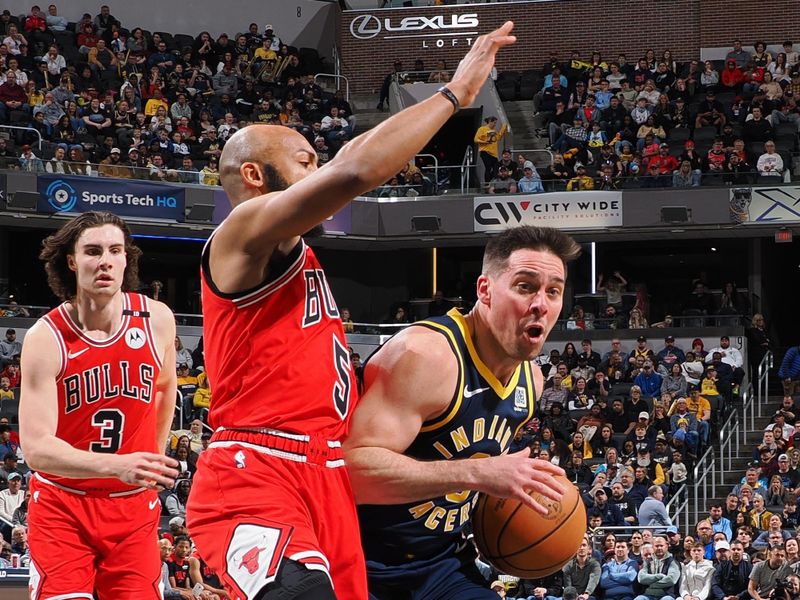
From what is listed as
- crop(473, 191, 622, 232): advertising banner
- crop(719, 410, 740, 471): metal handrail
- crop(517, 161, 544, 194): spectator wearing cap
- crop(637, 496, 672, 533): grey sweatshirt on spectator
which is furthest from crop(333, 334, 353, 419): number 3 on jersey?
crop(517, 161, 544, 194): spectator wearing cap

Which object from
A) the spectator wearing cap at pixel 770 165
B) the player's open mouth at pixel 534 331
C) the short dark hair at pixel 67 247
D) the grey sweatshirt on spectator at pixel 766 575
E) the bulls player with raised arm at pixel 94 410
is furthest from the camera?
the spectator wearing cap at pixel 770 165

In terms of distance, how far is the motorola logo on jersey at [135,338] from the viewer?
594 cm

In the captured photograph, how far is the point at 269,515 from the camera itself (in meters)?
3.97

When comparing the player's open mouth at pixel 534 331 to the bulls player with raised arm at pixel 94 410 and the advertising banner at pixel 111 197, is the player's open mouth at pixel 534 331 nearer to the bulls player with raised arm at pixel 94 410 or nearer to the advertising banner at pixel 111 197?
the bulls player with raised arm at pixel 94 410

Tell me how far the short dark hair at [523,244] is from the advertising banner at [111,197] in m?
19.2

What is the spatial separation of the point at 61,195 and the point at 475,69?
20.4 meters

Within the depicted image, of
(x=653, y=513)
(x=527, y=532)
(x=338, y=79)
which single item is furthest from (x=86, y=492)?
(x=338, y=79)

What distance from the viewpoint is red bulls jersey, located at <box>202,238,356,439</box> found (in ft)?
13.4

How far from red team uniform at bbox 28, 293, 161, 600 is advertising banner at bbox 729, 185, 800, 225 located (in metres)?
20.5

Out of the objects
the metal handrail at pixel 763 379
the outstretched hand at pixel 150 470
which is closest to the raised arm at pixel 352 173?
the outstretched hand at pixel 150 470

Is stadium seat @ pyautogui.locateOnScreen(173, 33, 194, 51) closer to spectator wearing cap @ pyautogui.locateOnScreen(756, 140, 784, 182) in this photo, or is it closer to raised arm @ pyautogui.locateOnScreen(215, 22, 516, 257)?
spectator wearing cap @ pyautogui.locateOnScreen(756, 140, 784, 182)

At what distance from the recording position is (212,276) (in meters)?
4.11

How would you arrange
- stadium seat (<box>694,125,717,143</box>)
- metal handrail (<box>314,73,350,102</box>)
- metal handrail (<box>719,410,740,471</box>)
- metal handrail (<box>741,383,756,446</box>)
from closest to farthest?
metal handrail (<box>719,410,740,471</box>) < metal handrail (<box>741,383,756,446</box>) < stadium seat (<box>694,125,717,143</box>) < metal handrail (<box>314,73,350,102</box>)

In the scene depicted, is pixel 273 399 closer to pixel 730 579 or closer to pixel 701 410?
pixel 730 579
